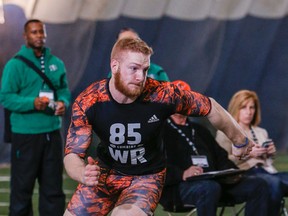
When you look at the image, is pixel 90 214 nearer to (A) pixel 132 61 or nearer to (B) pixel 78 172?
(B) pixel 78 172

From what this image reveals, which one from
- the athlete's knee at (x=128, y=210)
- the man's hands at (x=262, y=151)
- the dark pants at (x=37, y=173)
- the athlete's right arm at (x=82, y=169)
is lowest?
the dark pants at (x=37, y=173)

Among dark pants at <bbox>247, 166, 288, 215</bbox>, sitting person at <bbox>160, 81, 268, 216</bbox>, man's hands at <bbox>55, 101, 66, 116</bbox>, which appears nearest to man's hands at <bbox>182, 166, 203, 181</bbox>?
sitting person at <bbox>160, 81, 268, 216</bbox>

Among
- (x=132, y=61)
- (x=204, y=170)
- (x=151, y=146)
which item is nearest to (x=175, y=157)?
(x=204, y=170)

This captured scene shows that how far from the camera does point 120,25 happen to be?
607 inches

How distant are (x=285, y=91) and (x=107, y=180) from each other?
9.50 metres

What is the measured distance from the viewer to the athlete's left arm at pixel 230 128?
22.1 ft

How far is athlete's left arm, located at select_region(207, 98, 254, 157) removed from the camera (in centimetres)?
675

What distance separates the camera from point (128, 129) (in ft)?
21.9

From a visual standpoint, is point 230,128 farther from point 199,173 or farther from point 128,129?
point 199,173

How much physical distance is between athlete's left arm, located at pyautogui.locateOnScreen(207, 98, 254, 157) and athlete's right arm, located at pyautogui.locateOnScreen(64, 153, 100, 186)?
0.97 m

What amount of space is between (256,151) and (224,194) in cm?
49

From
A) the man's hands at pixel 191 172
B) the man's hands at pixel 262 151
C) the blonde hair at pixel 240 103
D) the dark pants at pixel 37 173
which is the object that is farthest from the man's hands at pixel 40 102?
the man's hands at pixel 262 151

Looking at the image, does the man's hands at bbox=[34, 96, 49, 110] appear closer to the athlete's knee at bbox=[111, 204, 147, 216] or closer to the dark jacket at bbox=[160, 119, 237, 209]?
the dark jacket at bbox=[160, 119, 237, 209]

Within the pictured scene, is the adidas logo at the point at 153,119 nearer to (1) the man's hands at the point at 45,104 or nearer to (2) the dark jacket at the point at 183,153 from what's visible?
(2) the dark jacket at the point at 183,153
